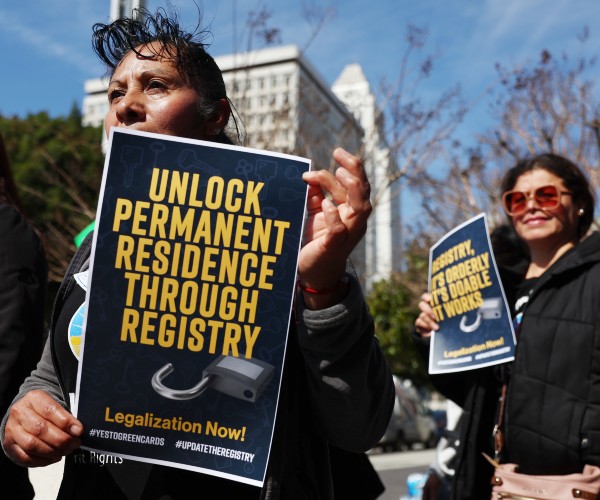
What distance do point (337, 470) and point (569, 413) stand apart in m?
1.21

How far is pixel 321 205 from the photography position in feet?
4.16

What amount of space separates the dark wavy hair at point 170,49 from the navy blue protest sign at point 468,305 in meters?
1.38

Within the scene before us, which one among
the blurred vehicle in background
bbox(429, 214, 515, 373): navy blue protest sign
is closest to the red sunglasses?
bbox(429, 214, 515, 373): navy blue protest sign

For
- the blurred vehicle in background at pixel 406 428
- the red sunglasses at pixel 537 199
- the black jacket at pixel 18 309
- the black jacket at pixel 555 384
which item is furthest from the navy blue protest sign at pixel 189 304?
the blurred vehicle in background at pixel 406 428

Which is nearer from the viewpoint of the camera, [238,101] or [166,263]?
[166,263]

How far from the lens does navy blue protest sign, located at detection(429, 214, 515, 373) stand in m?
2.69

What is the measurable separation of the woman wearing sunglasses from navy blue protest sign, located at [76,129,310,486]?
1482mm

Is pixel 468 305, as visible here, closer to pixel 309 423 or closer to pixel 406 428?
pixel 309 423

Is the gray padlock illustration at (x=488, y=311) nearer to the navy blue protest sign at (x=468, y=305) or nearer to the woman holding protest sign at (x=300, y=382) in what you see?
the navy blue protest sign at (x=468, y=305)

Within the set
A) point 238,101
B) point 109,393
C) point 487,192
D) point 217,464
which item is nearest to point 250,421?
point 217,464

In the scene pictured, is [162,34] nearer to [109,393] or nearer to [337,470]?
[109,393]


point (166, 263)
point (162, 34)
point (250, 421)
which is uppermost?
point (162, 34)

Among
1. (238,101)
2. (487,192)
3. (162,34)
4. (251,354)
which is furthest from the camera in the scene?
(487,192)

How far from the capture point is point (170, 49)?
1.66 metres
